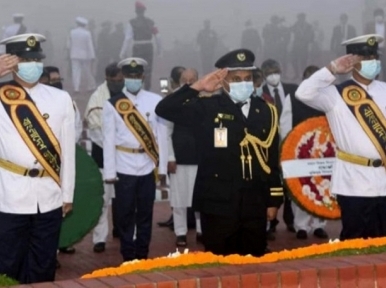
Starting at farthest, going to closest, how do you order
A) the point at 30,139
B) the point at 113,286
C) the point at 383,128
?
the point at 383,128 → the point at 30,139 → the point at 113,286

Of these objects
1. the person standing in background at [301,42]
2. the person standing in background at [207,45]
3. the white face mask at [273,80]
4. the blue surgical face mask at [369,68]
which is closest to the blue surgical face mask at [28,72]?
the blue surgical face mask at [369,68]

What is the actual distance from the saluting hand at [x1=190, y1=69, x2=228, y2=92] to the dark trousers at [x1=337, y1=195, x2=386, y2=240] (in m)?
1.36

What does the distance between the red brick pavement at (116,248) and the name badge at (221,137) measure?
9.02 feet

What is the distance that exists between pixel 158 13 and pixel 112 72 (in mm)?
6755

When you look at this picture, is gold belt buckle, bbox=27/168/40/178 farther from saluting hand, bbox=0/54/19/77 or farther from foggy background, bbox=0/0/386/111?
foggy background, bbox=0/0/386/111

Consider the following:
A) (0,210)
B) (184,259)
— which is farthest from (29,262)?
(184,259)

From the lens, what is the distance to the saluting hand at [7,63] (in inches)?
301

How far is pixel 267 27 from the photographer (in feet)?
61.9

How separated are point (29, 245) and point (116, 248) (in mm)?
3812

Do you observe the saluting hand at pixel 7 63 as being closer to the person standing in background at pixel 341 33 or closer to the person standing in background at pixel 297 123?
the person standing in background at pixel 297 123

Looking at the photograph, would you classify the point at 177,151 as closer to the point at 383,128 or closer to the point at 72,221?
the point at 72,221

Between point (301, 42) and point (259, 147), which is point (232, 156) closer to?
point (259, 147)

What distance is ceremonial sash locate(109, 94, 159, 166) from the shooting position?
10.3 meters

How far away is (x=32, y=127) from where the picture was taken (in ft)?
24.8
